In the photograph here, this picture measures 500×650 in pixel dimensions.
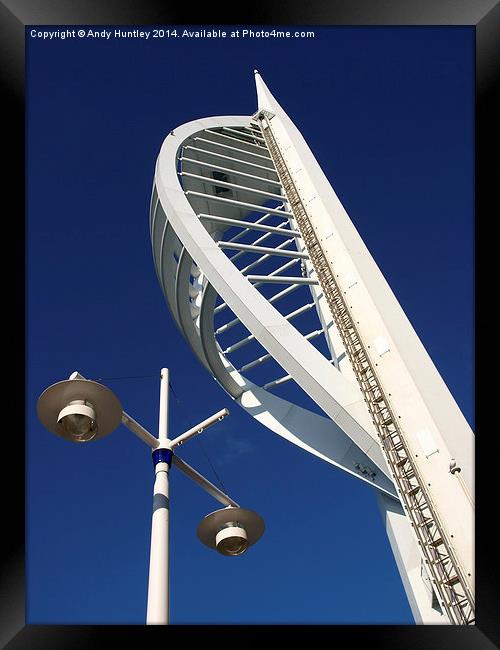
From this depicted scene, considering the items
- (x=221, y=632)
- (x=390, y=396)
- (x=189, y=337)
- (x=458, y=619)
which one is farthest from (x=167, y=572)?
(x=189, y=337)

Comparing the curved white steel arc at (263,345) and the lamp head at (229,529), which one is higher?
the curved white steel arc at (263,345)

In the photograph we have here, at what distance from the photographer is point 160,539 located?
12.8 feet

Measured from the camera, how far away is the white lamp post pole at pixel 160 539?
3514 millimetres

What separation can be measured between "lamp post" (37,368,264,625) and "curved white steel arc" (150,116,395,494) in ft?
7.07

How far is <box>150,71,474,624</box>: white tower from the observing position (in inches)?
204
